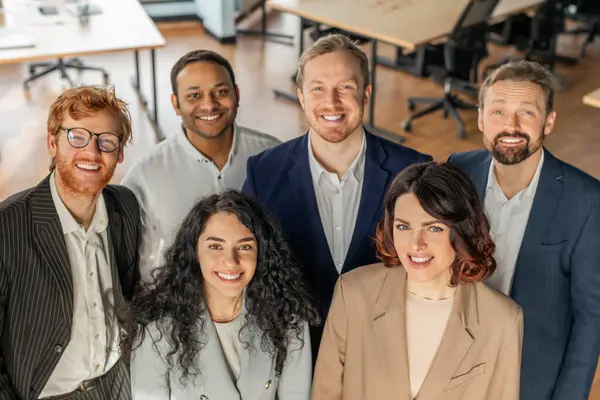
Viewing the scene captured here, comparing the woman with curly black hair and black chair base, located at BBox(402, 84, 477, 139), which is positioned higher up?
the woman with curly black hair

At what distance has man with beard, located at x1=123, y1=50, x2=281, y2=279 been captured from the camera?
9.82 ft

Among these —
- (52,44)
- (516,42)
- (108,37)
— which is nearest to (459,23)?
(516,42)

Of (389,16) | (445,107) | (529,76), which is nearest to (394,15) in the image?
(389,16)

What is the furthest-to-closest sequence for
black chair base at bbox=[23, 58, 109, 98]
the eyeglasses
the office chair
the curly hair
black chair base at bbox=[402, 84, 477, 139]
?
the office chair, black chair base at bbox=[23, 58, 109, 98], black chair base at bbox=[402, 84, 477, 139], the eyeglasses, the curly hair

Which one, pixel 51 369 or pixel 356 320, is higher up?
pixel 356 320

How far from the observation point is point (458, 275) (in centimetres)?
227

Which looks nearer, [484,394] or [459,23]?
[484,394]

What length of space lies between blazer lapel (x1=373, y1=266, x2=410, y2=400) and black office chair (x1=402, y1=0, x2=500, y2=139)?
4.08 meters

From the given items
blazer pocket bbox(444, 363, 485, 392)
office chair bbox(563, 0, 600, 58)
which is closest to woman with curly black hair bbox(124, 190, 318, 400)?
blazer pocket bbox(444, 363, 485, 392)

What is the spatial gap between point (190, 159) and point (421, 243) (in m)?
1.18

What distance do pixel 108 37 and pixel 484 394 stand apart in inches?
175

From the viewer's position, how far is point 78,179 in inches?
93.9

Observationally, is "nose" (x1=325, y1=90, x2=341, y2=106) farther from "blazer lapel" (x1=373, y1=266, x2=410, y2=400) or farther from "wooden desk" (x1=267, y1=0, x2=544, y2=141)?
"wooden desk" (x1=267, y1=0, x2=544, y2=141)

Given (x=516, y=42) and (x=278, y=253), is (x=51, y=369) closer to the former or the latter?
(x=278, y=253)
